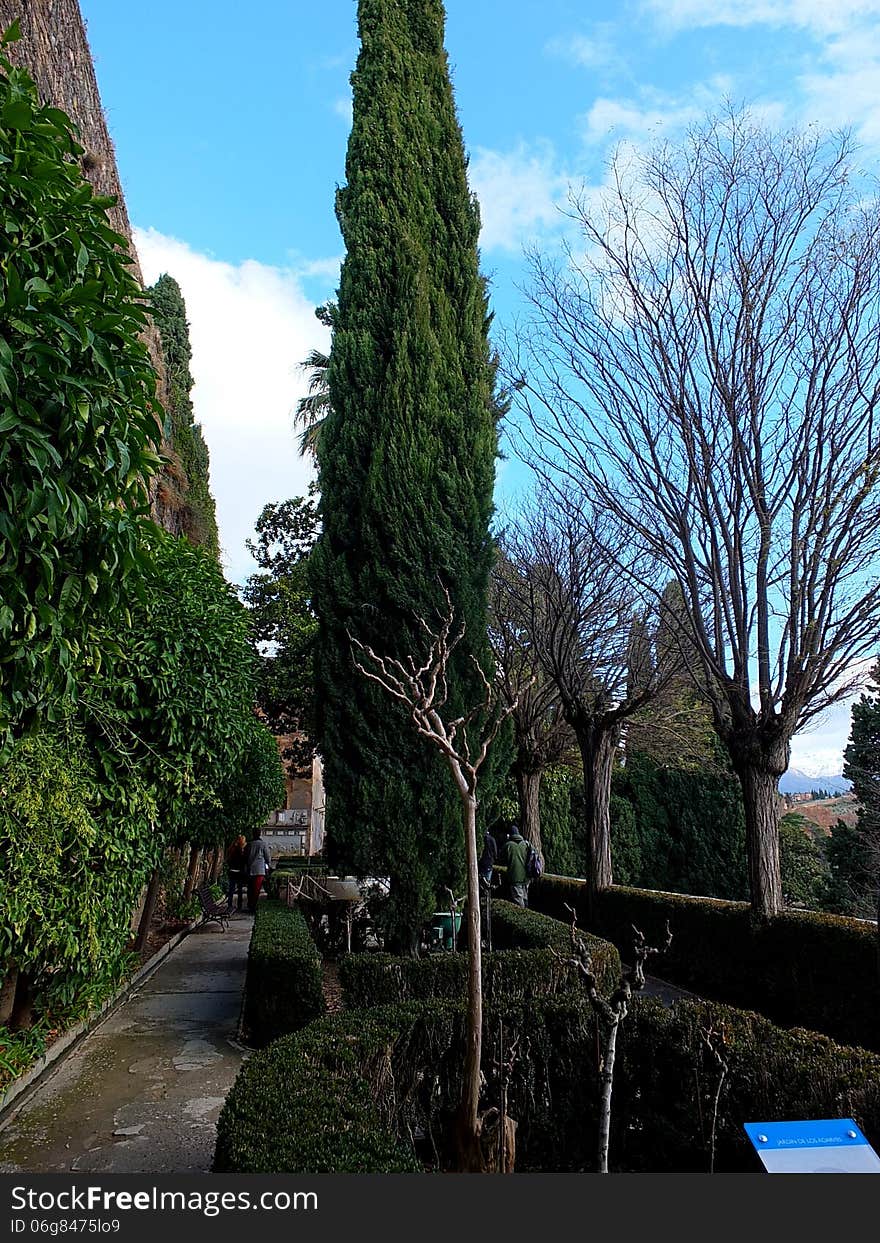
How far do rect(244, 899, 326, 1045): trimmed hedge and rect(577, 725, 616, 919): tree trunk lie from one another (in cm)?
546

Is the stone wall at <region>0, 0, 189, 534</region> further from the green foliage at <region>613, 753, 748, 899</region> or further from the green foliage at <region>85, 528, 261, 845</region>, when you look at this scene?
the green foliage at <region>613, 753, 748, 899</region>

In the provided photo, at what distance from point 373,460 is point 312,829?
25776mm

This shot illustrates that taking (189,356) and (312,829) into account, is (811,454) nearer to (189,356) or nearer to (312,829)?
(189,356)

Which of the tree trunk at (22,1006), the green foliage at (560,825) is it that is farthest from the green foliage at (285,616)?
the tree trunk at (22,1006)

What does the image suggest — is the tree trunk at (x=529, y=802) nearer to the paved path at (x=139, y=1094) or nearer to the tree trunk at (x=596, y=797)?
the tree trunk at (x=596, y=797)

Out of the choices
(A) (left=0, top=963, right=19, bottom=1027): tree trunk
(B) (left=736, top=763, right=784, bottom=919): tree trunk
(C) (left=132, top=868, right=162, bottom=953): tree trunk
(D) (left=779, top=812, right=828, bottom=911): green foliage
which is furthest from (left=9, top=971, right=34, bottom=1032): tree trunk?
(D) (left=779, top=812, right=828, bottom=911): green foliage

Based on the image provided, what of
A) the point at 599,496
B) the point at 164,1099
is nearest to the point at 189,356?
the point at 599,496

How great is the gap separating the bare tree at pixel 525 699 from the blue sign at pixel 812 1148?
9938 millimetres

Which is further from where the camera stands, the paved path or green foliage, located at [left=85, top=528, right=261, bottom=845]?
green foliage, located at [left=85, top=528, right=261, bottom=845]

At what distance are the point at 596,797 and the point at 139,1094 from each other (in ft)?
24.3

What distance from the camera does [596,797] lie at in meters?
11.2

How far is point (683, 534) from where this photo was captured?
771 cm

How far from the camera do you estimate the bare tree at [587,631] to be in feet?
35.1

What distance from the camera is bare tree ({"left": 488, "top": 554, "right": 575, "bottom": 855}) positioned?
12957 millimetres
